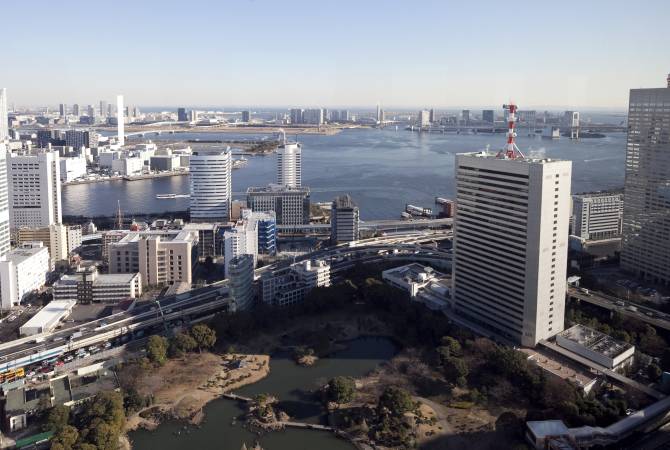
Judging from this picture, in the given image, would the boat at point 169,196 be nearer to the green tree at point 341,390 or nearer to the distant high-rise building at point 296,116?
the green tree at point 341,390

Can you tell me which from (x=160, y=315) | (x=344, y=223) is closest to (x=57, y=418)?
(x=160, y=315)

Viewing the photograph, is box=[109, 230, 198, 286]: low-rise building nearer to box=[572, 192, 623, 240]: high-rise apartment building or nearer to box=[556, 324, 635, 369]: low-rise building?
box=[556, 324, 635, 369]: low-rise building

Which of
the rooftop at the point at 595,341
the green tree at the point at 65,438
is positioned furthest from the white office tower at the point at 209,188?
the green tree at the point at 65,438

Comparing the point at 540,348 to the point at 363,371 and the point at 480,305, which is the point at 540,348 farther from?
the point at 363,371

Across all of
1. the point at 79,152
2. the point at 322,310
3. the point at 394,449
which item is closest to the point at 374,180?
the point at 79,152

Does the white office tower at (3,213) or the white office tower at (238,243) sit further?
the white office tower at (238,243)

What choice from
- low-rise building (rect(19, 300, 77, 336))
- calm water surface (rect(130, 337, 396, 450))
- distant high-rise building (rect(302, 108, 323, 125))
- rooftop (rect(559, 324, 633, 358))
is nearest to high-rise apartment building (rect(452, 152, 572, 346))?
rooftop (rect(559, 324, 633, 358))

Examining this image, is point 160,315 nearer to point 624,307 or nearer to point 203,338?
point 203,338
